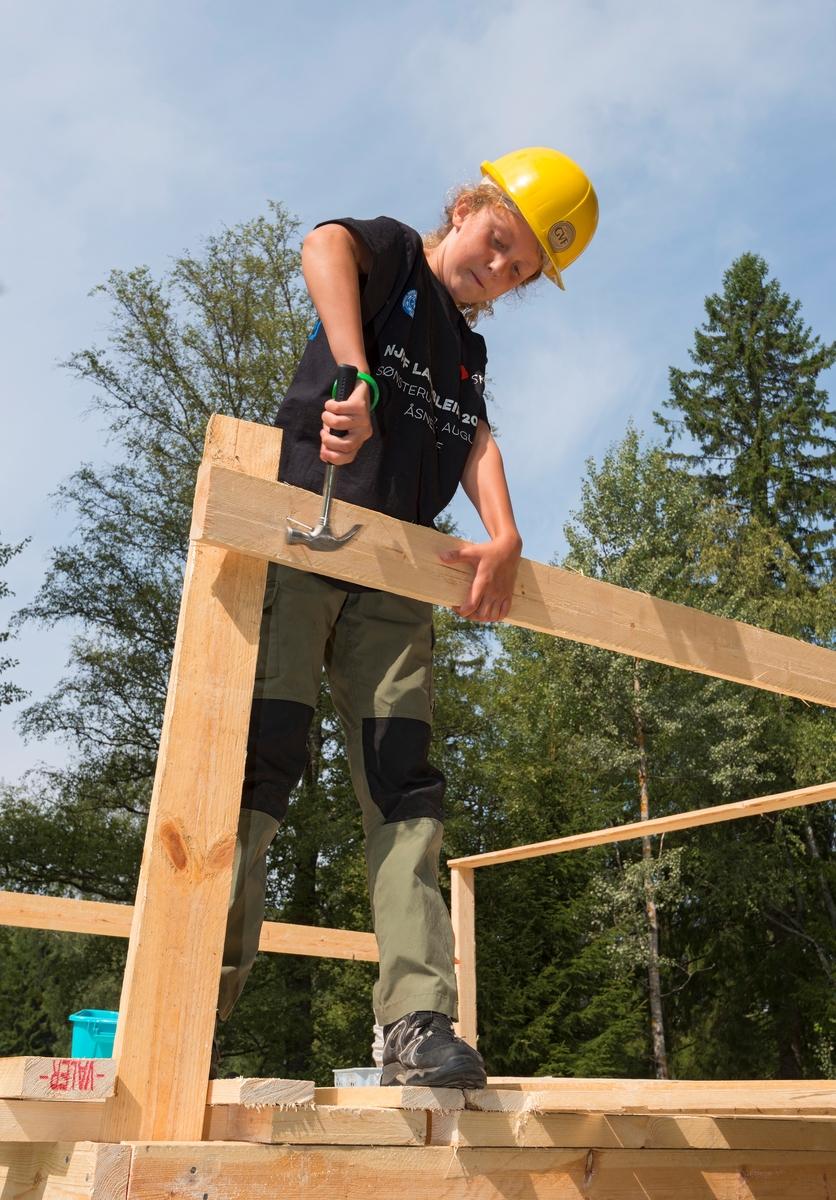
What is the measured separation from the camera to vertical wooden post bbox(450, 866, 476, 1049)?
11.4 ft

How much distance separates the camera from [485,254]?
6.61 feet

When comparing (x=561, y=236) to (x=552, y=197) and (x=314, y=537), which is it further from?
(x=314, y=537)

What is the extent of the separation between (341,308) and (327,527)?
0.46 m

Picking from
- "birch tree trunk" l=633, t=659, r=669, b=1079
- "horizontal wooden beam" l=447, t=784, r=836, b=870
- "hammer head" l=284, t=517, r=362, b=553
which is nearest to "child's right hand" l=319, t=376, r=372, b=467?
"hammer head" l=284, t=517, r=362, b=553

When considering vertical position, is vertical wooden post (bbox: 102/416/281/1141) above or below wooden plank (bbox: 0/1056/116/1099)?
above

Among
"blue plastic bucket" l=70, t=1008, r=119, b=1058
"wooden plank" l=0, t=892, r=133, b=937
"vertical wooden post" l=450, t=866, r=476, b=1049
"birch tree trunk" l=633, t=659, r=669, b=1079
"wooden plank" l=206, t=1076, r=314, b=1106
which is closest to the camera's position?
"wooden plank" l=206, t=1076, r=314, b=1106

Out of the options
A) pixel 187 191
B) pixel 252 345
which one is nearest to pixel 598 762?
pixel 252 345

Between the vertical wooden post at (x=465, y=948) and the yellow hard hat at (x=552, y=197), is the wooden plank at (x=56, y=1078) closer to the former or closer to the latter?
the yellow hard hat at (x=552, y=197)

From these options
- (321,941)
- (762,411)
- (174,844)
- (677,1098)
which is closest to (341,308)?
(174,844)

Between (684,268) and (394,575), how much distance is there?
27.7 m

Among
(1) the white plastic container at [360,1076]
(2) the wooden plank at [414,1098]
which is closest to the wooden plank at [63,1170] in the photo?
(2) the wooden plank at [414,1098]

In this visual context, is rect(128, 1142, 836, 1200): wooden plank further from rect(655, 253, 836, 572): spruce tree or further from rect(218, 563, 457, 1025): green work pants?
rect(655, 253, 836, 572): spruce tree

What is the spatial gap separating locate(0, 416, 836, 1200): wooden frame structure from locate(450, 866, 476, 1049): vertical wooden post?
197 centimetres

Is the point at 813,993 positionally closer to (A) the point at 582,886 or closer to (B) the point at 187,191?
(A) the point at 582,886
